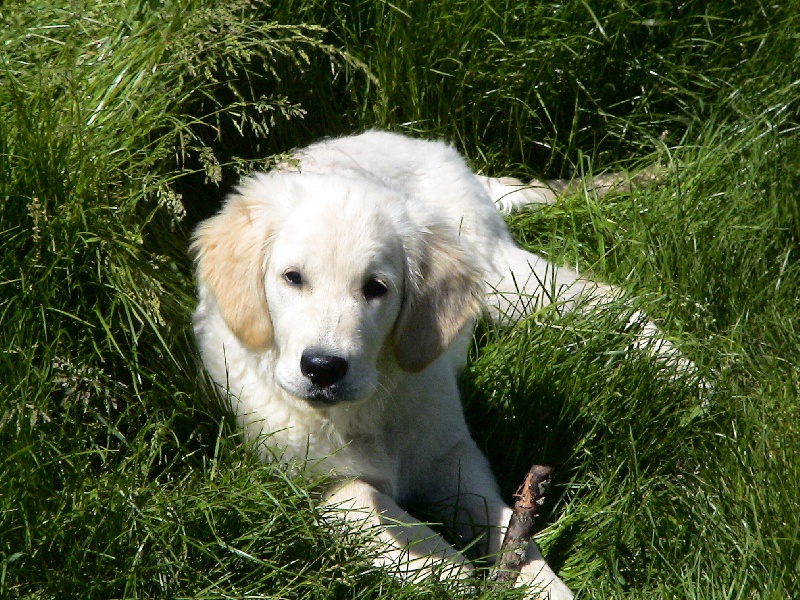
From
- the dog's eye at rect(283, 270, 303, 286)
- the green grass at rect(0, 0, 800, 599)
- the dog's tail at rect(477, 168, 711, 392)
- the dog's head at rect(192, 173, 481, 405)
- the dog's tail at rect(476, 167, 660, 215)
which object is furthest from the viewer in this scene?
the dog's tail at rect(476, 167, 660, 215)

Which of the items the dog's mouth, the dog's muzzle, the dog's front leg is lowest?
the dog's front leg

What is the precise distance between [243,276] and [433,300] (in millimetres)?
572

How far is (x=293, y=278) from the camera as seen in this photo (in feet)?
9.26

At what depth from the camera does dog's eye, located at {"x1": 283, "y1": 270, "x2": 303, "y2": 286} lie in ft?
9.22

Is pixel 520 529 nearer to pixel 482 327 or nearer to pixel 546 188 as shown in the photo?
pixel 482 327

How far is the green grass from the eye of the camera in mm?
2557

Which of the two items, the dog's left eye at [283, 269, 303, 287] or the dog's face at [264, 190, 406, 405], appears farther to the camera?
the dog's left eye at [283, 269, 303, 287]

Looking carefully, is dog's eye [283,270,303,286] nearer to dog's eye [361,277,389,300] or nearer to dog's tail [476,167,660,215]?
dog's eye [361,277,389,300]

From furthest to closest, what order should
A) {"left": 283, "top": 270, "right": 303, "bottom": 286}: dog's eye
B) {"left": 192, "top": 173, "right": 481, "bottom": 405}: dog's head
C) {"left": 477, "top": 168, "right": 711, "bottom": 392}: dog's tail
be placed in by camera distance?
{"left": 477, "top": 168, "right": 711, "bottom": 392}: dog's tail < {"left": 283, "top": 270, "right": 303, "bottom": 286}: dog's eye < {"left": 192, "top": 173, "right": 481, "bottom": 405}: dog's head

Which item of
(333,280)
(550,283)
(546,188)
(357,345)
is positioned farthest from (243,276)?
(546,188)

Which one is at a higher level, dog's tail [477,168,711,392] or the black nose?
the black nose

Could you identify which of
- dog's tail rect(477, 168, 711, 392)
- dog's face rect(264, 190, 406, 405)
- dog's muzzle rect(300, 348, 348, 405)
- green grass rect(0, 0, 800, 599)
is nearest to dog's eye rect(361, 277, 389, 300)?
dog's face rect(264, 190, 406, 405)

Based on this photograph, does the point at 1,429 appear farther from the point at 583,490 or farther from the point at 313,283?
the point at 583,490

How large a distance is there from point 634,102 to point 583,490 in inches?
Result: 83.3
